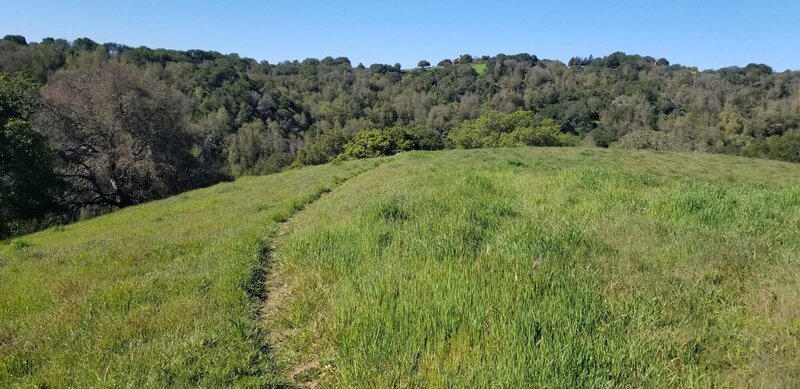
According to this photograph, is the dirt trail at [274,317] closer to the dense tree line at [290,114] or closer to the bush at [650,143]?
the dense tree line at [290,114]

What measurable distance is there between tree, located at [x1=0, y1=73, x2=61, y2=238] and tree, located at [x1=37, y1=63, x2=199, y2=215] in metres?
3.12

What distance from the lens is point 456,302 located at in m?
4.24

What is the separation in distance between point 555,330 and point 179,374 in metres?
3.26

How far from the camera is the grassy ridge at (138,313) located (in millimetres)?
3986

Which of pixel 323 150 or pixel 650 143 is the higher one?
pixel 650 143

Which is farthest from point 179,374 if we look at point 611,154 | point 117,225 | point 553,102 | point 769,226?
point 553,102

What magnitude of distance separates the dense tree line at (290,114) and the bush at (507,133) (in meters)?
0.35

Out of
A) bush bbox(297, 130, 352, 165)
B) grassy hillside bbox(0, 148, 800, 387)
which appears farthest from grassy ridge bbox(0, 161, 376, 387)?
bush bbox(297, 130, 352, 165)

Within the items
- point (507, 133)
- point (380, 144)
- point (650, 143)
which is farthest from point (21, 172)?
point (650, 143)

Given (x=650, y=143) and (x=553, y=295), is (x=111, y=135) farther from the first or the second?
(x=650, y=143)

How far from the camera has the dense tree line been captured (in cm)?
2903

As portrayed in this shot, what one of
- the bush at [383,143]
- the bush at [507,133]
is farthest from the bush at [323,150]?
the bush at [507,133]

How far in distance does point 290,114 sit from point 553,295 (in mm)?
117361

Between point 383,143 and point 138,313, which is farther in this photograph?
point 383,143
